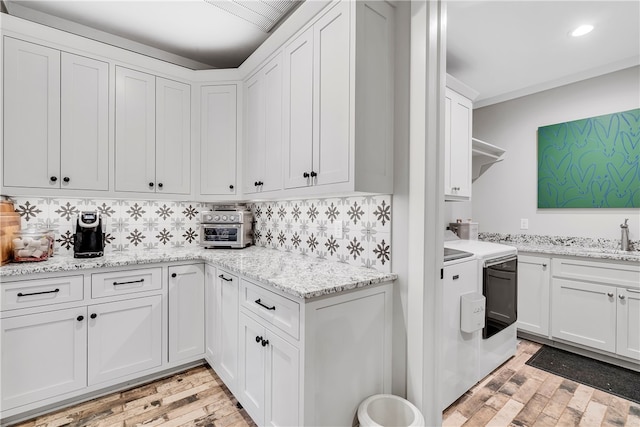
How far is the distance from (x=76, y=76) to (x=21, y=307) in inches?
62.1

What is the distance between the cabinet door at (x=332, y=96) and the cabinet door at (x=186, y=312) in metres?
1.30

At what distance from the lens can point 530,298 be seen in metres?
2.87

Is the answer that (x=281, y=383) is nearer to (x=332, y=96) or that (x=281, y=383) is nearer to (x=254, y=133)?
(x=332, y=96)

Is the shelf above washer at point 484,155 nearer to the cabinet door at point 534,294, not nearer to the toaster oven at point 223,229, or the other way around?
the cabinet door at point 534,294

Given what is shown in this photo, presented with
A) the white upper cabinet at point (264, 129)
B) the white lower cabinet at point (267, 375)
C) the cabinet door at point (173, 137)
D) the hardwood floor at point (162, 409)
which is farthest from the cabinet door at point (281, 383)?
the cabinet door at point (173, 137)

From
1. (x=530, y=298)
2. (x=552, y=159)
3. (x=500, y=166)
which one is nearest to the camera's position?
(x=530, y=298)

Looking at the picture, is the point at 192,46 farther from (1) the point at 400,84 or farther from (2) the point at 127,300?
(2) the point at 127,300

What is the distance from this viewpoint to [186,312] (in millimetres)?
2199

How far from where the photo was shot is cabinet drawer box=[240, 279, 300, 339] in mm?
1294

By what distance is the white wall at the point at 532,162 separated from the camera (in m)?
2.72

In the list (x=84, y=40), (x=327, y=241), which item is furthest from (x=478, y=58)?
(x=84, y=40)

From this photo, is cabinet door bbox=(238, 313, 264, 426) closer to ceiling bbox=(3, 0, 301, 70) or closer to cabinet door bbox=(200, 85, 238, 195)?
cabinet door bbox=(200, 85, 238, 195)

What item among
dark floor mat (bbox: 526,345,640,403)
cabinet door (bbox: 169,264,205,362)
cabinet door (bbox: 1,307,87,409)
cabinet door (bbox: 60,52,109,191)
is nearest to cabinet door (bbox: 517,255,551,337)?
dark floor mat (bbox: 526,345,640,403)

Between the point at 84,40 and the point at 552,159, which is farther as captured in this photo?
the point at 552,159
